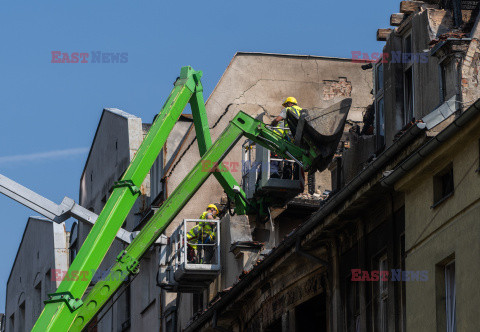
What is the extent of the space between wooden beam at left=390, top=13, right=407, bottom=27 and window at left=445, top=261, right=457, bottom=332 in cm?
607

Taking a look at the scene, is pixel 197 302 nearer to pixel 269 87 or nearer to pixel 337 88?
pixel 269 87

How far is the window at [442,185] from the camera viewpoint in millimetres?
17031

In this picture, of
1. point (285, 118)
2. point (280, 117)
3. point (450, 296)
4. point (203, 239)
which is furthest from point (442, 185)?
point (203, 239)

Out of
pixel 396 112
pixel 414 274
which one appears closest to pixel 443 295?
pixel 414 274

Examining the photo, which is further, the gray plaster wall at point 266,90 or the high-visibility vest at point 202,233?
the gray plaster wall at point 266,90

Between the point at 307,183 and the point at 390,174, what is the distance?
12.9m

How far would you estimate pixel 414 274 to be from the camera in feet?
57.6

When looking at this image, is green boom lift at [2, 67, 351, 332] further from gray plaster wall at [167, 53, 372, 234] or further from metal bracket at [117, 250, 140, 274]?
gray plaster wall at [167, 53, 372, 234]

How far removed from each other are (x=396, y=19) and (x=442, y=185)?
5256 mm

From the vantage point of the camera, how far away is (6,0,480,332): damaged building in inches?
663

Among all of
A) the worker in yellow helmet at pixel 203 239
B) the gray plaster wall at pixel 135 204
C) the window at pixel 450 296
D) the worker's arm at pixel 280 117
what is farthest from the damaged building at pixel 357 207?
the worker's arm at pixel 280 117

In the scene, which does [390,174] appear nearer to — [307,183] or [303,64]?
[307,183]

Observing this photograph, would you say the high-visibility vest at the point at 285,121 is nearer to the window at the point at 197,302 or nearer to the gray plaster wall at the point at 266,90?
the gray plaster wall at the point at 266,90

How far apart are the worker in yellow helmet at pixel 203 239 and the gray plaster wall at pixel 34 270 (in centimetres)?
1381
